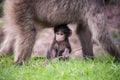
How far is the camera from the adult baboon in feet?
23.6

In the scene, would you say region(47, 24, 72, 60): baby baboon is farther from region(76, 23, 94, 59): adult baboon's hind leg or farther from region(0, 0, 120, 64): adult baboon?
region(76, 23, 94, 59): adult baboon's hind leg

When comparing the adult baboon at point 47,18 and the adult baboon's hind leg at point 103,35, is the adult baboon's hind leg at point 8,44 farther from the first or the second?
the adult baboon's hind leg at point 103,35

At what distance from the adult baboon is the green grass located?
332 mm

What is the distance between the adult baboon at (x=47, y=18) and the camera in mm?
7188

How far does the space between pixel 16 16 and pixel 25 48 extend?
536 mm

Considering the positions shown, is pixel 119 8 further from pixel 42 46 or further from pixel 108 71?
pixel 108 71

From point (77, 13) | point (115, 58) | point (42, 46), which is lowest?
point (42, 46)

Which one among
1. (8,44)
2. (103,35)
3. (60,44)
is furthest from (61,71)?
(8,44)

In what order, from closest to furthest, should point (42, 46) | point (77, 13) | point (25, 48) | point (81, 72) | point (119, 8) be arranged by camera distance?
1. point (81, 72)
2. point (25, 48)
3. point (77, 13)
4. point (42, 46)
5. point (119, 8)

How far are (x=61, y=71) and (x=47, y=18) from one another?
1.69m

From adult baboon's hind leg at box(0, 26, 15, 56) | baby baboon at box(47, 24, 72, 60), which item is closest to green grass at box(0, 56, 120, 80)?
baby baboon at box(47, 24, 72, 60)

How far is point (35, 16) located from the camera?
7422 millimetres

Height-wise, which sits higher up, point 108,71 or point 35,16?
point 35,16

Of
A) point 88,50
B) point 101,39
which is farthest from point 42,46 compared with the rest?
point 101,39
